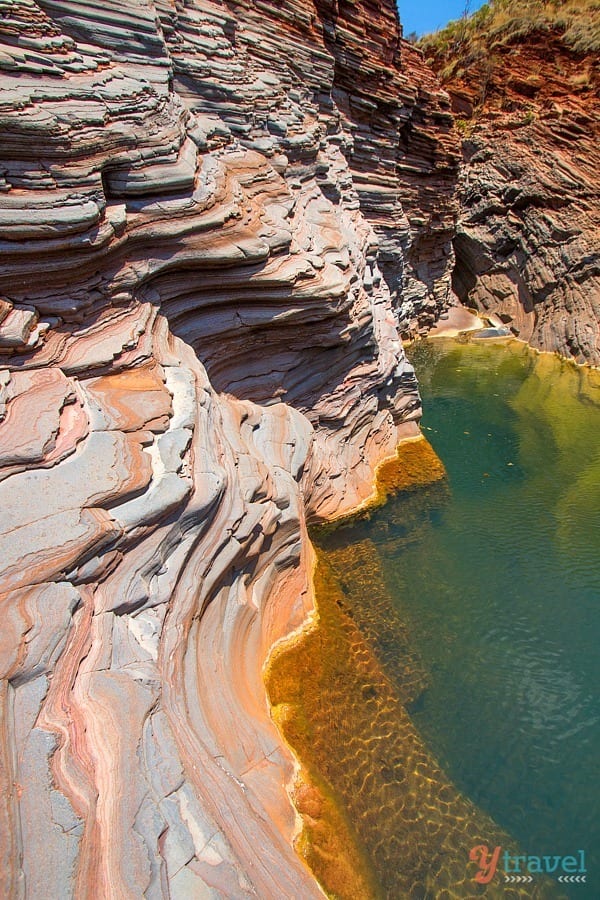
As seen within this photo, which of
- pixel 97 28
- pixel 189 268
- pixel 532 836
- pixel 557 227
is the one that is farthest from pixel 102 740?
pixel 557 227

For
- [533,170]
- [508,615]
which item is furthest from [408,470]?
[533,170]

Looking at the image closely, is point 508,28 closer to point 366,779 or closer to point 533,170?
point 533,170

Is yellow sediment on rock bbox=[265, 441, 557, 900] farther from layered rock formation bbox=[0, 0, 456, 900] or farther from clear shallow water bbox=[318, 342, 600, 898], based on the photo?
layered rock formation bbox=[0, 0, 456, 900]

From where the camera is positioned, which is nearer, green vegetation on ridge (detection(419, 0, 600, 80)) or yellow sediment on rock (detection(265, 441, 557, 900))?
yellow sediment on rock (detection(265, 441, 557, 900))

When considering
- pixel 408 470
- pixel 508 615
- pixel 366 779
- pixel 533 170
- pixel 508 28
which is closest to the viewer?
pixel 366 779

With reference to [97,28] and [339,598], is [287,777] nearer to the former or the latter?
[339,598]

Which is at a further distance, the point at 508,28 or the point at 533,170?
the point at 508,28

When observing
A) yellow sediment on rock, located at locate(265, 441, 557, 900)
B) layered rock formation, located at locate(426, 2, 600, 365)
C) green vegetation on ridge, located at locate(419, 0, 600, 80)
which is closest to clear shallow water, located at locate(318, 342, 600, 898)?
yellow sediment on rock, located at locate(265, 441, 557, 900)

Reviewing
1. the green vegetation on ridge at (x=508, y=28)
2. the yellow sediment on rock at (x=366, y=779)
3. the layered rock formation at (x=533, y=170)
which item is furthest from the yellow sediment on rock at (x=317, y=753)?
the green vegetation on ridge at (x=508, y=28)
